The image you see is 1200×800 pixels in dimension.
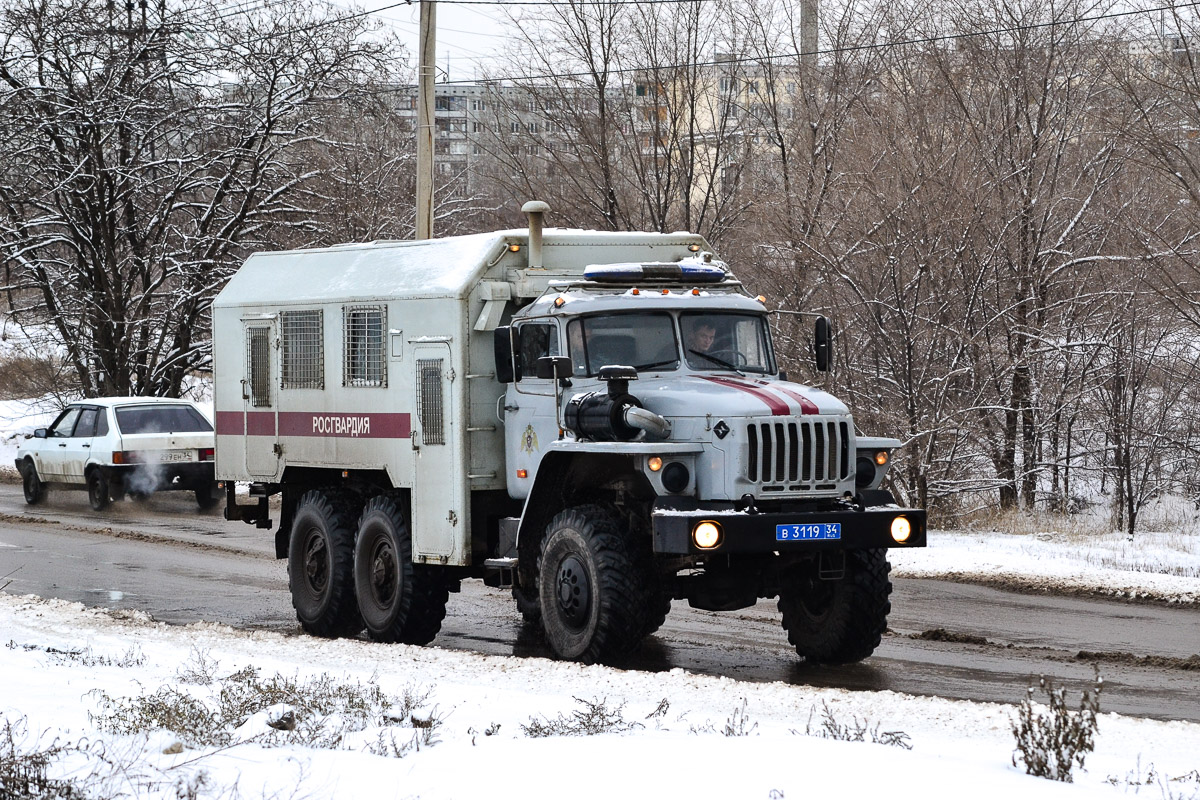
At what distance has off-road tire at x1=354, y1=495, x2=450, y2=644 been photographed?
41.8ft

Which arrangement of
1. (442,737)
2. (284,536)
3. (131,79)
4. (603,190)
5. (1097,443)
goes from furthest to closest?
(131,79), (603,190), (1097,443), (284,536), (442,737)

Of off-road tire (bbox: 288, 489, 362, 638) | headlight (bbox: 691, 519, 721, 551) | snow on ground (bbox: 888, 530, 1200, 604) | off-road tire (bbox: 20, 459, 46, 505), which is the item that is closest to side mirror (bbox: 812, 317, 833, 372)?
headlight (bbox: 691, 519, 721, 551)

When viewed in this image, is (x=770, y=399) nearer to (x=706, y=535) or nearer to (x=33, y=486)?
(x=706, y=535)

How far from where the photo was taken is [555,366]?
11.2 m

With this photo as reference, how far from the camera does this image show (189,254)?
3103 centimetres

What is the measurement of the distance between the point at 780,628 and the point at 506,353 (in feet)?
11.4

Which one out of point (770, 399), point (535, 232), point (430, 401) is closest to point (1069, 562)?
point (770, 399)

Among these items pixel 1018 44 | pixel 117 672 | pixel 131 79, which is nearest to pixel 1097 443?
pixel 1018 44

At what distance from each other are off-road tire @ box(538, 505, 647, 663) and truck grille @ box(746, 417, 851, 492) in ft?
3.55

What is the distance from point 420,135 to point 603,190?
16.5ft

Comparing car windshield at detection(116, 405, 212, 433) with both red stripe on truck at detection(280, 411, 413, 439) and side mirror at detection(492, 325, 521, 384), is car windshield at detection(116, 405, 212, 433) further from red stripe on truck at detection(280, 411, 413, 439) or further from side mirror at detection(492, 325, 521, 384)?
side mirror at detection(492, 325, 521, 384)

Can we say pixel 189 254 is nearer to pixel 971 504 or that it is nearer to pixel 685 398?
pixel 971 504

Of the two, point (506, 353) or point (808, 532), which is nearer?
point (808, 532)

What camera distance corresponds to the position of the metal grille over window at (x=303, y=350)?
13.5m
